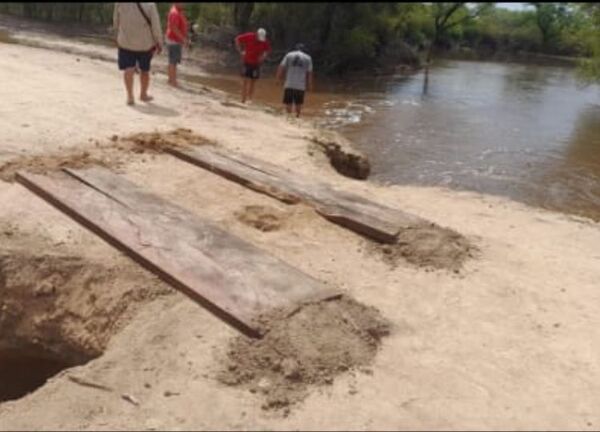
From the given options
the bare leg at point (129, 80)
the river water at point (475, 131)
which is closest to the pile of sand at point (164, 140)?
the bare leg at point (129, 80)

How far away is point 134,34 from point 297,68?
3.52 metres

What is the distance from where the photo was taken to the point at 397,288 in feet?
16.3

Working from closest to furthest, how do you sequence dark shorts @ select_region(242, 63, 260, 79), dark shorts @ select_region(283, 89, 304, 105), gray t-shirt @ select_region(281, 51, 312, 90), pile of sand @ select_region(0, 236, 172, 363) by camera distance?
pile of sand @ select_region(0, 236, 172, 363), gray t-shirt @ select_region(281, 51, 312, 90), dark shorts @ select_region(283, 89, 304, 105), dark shorts @ select_region(242, 63, 260, 79)

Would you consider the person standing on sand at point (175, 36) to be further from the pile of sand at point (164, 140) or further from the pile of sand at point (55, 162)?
the pile of sand at point (55, 162)

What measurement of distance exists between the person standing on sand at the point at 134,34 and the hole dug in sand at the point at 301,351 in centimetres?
678

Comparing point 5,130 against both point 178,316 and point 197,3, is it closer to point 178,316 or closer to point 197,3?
point 178,316

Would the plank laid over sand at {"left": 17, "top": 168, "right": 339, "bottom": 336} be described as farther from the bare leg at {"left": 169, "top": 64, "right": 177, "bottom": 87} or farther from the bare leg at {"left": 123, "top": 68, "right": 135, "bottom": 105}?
the bare leg at {"left": 169, "top": 64, "right": 177, "bottom": 87}

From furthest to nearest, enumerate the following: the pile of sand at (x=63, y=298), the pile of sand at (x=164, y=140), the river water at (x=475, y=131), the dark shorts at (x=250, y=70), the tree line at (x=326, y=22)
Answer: the tree line at (x=326, y=22) → the dark shorts at (x=250, y=70) → the river water at (x=475, y=131) → the pile of sand at (x=164, y=140) → the pile of sand at (x=63, y=298)

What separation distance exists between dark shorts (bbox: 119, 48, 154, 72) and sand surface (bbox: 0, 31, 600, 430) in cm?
217

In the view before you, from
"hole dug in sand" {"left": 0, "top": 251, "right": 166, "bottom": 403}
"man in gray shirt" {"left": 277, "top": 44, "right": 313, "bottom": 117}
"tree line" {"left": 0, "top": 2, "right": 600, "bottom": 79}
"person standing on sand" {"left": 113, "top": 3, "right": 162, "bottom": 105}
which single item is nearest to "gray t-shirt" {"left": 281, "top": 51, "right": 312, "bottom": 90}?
"man in gray shirt" {"left": 277, "top": 44, "right": 313, "bottom": 117}

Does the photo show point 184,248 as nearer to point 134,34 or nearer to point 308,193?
point 308,193

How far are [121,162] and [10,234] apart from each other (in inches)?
80.5

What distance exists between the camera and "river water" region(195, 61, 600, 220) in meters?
11.1

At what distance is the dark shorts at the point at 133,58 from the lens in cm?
1001
